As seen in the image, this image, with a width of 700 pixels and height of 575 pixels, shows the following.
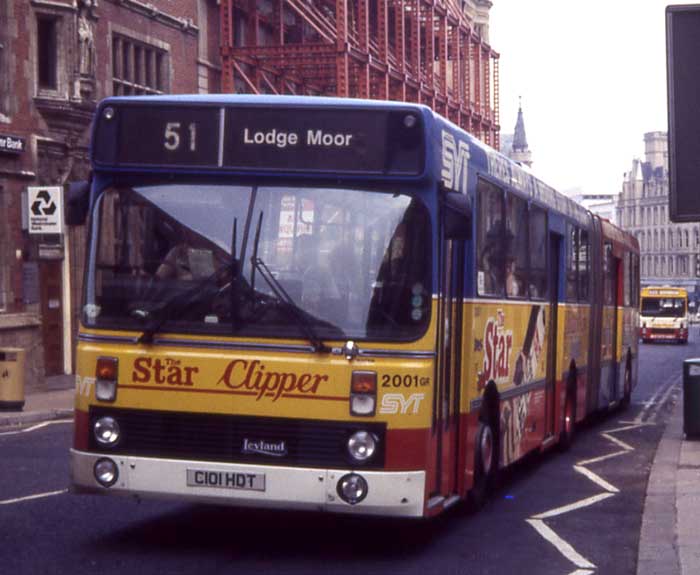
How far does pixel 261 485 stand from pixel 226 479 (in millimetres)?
221

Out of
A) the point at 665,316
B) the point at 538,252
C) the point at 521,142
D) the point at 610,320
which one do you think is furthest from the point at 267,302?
the point at 521,142

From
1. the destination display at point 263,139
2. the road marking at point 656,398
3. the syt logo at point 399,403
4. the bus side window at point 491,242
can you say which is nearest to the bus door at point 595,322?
the road marking at point 656,398

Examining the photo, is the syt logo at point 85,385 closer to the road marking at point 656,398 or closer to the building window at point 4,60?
the road marking at point 656,398

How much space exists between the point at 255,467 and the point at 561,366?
7923 mm

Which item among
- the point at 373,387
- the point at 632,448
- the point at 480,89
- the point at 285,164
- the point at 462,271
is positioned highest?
the point at 480,89

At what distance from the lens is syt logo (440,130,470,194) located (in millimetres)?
9852

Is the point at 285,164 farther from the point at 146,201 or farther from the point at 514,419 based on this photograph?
the point at 514,419

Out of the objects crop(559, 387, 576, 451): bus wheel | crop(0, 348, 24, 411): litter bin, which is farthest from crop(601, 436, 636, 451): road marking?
crop(0, 348, 24, 411): litter bin

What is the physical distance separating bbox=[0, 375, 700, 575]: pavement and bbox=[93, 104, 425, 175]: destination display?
2.94 meters

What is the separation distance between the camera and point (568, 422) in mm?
17438

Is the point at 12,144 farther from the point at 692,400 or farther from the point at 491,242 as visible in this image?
the point at 491,242

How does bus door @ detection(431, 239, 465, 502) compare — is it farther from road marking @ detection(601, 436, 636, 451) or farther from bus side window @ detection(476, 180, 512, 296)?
road marking @ detection(601, 436, 636, 451)

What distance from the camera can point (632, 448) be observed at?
18391mm

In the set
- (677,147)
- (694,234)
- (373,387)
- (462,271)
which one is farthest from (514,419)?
(694,234)
